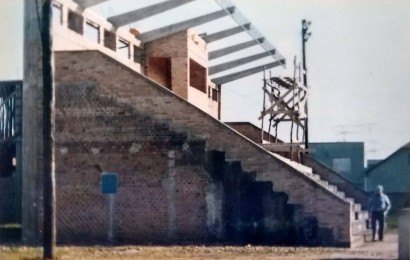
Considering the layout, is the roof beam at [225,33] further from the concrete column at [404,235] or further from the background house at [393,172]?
the background house at [393,172]

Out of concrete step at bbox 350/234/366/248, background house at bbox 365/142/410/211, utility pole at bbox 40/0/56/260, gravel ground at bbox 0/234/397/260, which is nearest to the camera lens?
utility pole at bbox 40/0/56/260

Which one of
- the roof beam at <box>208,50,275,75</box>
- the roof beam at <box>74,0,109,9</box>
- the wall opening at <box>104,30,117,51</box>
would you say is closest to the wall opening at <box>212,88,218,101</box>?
the roof beam at <box>208,50,275,75</box>

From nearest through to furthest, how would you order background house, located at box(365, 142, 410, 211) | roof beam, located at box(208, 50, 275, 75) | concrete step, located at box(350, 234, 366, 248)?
concrete step, located at box(350, 234, 366, 248), roof beam, located at box(208, 50, 275, 75), background house, located at box(365, 142, 410, 211)

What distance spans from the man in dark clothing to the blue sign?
24.1ft

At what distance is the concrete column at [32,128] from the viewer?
22.5 metres

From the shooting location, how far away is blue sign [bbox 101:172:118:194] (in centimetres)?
2214

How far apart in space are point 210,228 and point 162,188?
177 centimetres

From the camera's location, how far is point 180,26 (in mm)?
28812

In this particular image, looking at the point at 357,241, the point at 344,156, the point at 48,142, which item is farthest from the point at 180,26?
the point at 344,156

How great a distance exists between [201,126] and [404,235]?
761cm

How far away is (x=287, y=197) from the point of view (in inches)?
815

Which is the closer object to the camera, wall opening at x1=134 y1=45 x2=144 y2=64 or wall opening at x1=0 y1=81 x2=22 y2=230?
wall opening at x1=0 y1=81 x2=22 y2=230

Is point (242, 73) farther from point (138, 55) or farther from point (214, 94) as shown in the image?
point (138, 55)

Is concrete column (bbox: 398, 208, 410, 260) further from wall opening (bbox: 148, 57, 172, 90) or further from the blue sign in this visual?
wall opening (bbox: 148, 57, 172, 90)
